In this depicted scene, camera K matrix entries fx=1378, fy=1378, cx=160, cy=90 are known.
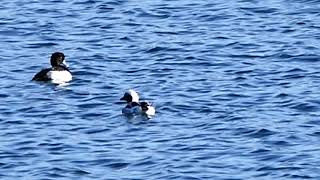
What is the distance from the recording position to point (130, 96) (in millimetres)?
30016

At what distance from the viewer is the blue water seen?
84.9ft

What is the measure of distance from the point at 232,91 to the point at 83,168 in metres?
6.55

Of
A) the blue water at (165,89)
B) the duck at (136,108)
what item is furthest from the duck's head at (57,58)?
the duck at (136,108)

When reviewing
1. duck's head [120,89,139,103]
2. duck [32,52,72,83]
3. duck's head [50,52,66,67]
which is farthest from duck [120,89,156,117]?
duck's head [50,52,66,67]

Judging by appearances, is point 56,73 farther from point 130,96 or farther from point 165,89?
point 130,96

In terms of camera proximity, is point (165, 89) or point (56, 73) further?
point (56, 73)

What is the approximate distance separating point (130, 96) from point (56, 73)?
3.11 meters

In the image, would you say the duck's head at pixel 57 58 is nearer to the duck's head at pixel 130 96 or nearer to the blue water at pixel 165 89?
the blue water at pixel 165 89

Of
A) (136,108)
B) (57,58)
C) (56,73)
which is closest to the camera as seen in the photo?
(136,108)

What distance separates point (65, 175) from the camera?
25078 mm

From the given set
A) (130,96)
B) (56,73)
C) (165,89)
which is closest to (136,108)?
(130,96)

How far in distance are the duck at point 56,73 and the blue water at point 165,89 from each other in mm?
244

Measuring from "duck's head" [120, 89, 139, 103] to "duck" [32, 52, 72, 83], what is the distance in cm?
262

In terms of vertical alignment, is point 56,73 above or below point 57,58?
below
